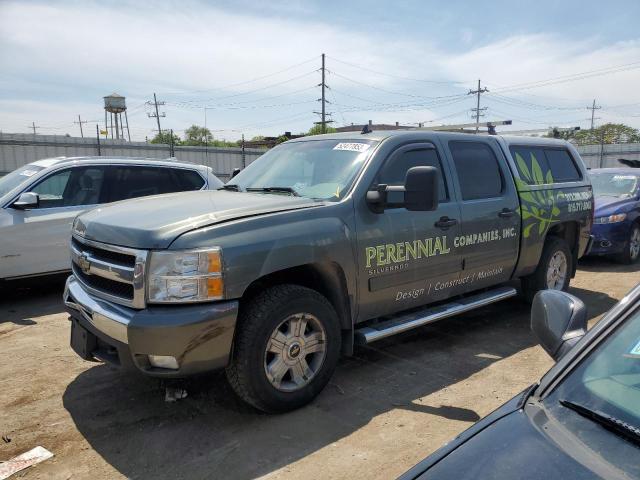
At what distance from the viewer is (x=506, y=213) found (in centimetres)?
509

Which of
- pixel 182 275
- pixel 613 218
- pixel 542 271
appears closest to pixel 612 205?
pixel 613 218

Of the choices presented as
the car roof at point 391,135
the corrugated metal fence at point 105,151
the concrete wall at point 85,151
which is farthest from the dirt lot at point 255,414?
the corrugated metal fence at point 105,151

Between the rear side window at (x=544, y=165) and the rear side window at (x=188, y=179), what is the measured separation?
14.3 ft

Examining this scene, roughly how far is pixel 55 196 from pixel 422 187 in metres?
5.11

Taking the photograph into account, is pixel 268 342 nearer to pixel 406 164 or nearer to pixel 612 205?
pixel 406 164

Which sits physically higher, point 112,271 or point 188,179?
point 188,179

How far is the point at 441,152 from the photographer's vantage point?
466cm

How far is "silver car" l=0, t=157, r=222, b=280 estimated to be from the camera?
6184 millimetres

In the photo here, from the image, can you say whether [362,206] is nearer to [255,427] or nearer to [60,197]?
[255,427]

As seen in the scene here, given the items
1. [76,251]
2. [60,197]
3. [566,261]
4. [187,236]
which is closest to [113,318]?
[187,236]

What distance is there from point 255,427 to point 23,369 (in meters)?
2.26

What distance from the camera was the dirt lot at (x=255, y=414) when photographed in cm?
296

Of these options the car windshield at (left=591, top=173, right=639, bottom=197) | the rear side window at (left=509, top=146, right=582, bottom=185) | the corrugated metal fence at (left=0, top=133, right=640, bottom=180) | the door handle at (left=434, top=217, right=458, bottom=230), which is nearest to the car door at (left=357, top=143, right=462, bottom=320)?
the door handle at (left=434, top=217, right=458, bottom=230)

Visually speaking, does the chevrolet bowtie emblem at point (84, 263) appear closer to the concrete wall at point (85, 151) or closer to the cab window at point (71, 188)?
the cab window at point (71, 188)
